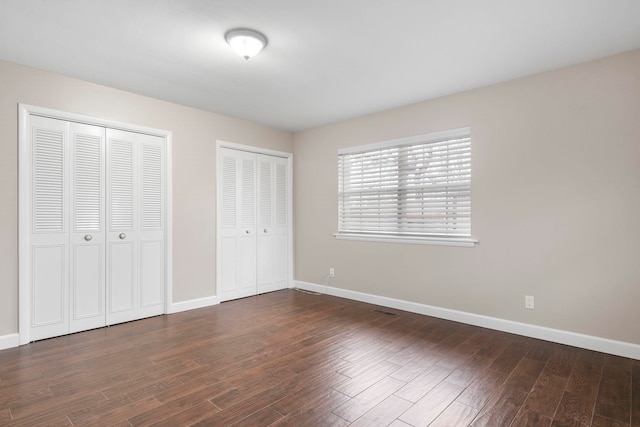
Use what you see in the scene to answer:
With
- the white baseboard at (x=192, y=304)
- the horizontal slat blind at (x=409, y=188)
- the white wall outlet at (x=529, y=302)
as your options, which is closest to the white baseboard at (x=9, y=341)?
the white baseboard at (x=192, y=304)

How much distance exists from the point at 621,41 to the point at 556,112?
66 cm

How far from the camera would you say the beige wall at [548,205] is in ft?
9.34

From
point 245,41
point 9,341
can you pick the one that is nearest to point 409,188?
point 245,41

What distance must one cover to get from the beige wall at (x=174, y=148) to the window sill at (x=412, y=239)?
183cm

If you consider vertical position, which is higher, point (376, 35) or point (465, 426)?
point (376, 35)

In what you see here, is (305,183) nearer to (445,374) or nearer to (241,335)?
(241,335)

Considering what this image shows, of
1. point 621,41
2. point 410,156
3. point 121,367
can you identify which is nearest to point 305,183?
point 410,156

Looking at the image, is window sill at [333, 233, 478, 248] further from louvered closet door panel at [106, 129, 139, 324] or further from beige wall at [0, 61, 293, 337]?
louvered closet door panel at [106, 129, 139, 324]

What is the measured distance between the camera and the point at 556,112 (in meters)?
3.16

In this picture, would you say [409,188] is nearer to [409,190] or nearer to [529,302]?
[409,190]

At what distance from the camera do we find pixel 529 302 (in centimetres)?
329

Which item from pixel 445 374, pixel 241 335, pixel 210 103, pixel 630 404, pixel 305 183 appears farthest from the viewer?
pixel 305 183

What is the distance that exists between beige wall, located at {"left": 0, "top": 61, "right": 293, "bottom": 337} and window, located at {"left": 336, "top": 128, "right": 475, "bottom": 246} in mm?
1487

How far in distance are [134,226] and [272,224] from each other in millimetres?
2002
